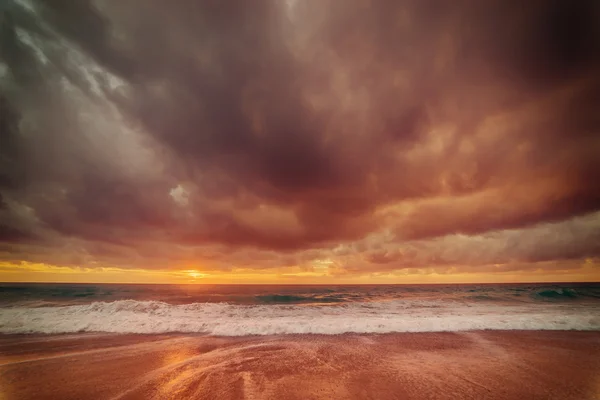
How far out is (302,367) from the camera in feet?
27.1

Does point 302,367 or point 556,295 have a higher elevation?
point 302,367

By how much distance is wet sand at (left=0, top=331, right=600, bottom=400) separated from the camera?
661 cm

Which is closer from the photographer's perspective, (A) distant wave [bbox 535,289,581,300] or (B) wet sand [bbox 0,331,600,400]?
(B) wet sand [bbox 0,331,600,400]

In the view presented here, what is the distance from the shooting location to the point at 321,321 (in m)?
14.4

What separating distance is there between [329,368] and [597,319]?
736 inches

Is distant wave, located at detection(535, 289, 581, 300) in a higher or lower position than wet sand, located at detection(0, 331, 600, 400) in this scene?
lower

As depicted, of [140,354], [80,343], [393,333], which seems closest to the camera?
[140,354]

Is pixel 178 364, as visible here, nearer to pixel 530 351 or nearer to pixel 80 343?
pixel 80 343

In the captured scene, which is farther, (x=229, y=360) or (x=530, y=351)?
(x=530, y=351)

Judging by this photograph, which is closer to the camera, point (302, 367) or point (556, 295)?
point (302, 367)

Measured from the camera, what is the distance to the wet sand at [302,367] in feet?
21.7

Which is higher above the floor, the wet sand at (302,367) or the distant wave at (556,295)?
the wet sand at (302,367)

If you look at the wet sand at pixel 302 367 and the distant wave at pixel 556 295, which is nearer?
the wet sand at pixel 302 367

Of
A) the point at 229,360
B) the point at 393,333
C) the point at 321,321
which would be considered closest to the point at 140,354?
the point at 229,360
